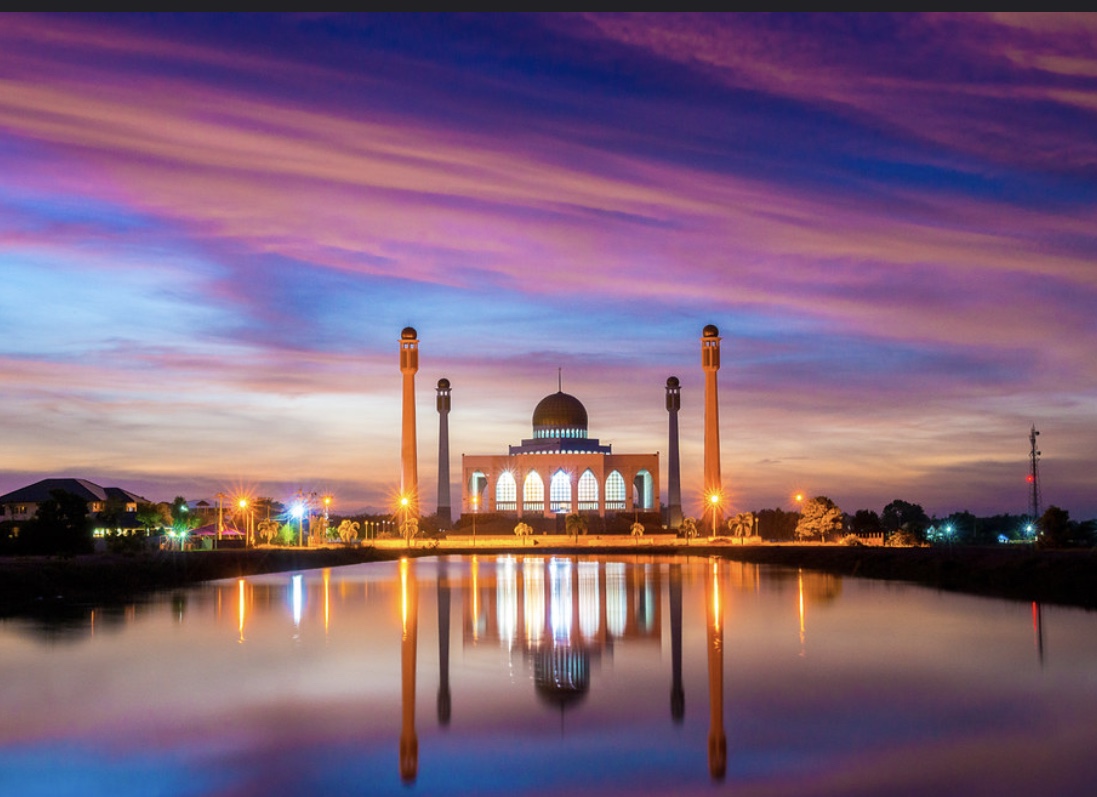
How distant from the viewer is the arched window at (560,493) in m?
125

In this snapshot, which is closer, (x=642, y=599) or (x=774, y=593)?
(x=642, y=599)

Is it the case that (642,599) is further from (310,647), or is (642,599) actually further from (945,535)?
(945,535)

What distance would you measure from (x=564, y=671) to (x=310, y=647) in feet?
19.5

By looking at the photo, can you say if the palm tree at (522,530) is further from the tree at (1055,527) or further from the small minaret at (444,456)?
the tree at (1055,527)

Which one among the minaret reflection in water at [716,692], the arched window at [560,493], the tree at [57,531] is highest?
the arched window at [560,493]

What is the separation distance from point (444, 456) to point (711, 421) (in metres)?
28.1

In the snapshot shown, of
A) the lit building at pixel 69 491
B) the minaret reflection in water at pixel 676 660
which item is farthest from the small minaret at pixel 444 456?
the minaret reflection in water at pixel 676 660

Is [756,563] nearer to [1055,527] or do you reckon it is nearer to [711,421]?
[1055,527]

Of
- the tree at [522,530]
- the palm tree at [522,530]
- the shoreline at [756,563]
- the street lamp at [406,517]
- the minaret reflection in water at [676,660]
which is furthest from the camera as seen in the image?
the palm tree at [522,530]

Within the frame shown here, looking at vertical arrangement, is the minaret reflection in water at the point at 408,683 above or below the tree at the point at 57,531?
below

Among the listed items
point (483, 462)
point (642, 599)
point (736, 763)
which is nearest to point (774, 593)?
point (642, 599)

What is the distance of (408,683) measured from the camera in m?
18.1

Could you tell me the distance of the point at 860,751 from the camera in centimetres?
1276

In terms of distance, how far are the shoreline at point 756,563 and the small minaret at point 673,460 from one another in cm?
5180
